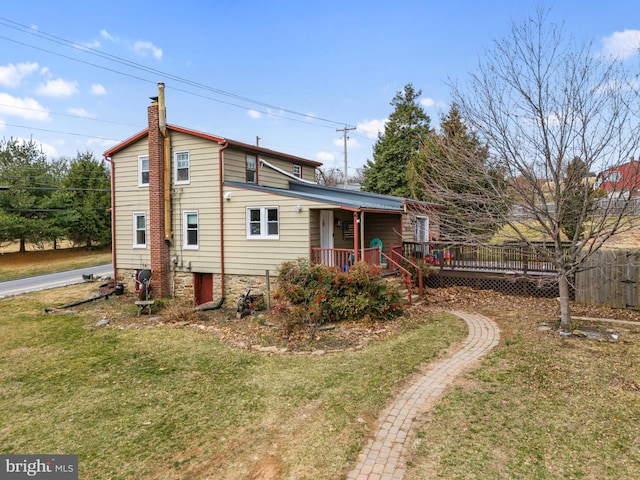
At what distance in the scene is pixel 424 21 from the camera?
45.3 ft

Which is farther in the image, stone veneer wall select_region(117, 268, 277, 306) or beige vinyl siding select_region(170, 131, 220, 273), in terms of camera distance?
beige vinyl siding select_region(170, 131, 220, 273)

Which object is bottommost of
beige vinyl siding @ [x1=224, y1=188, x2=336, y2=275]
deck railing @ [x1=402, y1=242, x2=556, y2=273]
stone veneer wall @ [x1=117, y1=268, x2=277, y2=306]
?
stone veneer wall @ [x1=117, y1=268, x2=277, y2=306]

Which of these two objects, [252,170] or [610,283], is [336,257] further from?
[610,283]

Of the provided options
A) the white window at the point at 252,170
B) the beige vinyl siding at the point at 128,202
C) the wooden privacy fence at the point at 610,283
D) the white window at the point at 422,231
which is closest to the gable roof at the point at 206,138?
the beige vinyl siding at the point at 128,202

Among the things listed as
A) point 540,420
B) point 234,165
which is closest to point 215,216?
point 234,165

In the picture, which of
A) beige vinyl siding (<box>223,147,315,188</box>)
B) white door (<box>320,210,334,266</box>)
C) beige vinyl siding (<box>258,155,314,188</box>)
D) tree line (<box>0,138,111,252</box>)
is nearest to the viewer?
white door (<box>320,210,334,266</box>)

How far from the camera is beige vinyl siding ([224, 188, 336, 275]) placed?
40.7 ft

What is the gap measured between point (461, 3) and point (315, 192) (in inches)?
332

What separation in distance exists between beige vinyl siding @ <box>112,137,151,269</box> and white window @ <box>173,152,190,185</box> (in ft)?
5.23

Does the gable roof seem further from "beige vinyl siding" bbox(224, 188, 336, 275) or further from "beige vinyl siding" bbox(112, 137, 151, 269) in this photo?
"beige vinyl siding" bbox(224, 188, 336, 275)

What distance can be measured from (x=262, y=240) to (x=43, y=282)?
15.1 m

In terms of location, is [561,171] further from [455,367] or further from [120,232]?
[120,232]

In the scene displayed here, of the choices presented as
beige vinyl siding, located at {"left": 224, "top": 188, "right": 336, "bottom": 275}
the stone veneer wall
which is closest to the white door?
beige vinyl siding, located at {"left": 224, "top": 188, "right": 336, "bottom": 275}

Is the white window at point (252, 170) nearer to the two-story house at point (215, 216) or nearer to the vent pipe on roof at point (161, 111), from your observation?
the two-story house at point (215, 216)
